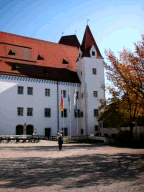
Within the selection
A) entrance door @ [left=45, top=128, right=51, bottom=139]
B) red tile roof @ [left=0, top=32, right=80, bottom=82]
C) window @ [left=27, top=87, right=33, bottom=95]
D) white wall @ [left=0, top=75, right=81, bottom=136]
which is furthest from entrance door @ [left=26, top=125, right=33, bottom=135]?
red tile roof @ [left=0, top=32, right=80, bottom=82]

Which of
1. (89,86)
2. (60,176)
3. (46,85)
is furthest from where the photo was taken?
(89,86)

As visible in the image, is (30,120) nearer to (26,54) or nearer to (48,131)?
(48,131)

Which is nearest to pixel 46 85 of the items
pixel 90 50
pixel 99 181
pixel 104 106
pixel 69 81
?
pixel 69 81

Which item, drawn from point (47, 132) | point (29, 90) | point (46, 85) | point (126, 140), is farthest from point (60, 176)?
point (46, 85)

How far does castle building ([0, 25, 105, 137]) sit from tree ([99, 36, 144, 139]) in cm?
962

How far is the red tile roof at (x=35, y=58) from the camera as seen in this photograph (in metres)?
33.7

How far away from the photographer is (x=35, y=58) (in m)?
36.5

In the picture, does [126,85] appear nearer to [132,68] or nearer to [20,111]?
[132,68]

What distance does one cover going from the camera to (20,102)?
32.3 m

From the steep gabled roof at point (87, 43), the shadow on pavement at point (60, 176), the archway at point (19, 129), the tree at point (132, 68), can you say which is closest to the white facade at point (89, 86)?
the steep gabled roof at point (87, 43)

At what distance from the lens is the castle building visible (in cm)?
3184

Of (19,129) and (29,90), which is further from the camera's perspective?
(29,90)

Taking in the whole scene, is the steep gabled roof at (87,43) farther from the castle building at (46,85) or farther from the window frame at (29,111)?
the window frame at (29,111)

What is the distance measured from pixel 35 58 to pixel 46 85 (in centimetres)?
496
